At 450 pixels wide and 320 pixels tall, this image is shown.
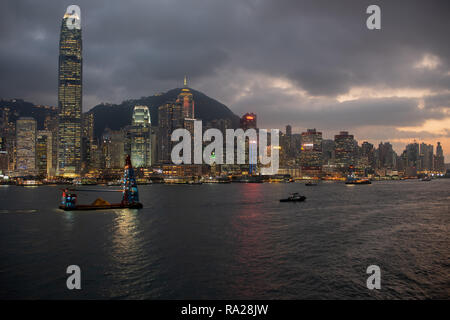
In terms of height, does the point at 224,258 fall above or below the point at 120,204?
below

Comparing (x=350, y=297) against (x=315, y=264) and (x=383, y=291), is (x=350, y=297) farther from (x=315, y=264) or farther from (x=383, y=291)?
(x=315, y=264)

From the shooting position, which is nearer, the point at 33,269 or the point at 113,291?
the point at 113,291

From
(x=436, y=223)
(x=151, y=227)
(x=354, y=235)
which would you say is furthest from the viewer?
(x=436, y=223)

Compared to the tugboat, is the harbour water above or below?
below

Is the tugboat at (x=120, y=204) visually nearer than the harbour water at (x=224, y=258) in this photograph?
No

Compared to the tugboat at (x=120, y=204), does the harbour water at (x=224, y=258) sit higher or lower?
lower

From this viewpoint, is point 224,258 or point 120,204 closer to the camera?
point 224,258

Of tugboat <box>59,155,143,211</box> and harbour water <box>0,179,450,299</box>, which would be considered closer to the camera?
harbour water <box>0,179,450,299</box>
